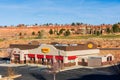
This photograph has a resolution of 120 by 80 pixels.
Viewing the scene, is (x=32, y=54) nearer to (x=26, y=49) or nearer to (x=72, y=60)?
(x=26, y=49)

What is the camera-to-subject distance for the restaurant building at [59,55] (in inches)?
2672

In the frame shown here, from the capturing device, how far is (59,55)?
68.1 m

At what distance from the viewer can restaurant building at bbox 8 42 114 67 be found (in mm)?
67875

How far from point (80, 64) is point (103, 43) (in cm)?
3497

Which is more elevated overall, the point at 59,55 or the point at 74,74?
the point at 59,55

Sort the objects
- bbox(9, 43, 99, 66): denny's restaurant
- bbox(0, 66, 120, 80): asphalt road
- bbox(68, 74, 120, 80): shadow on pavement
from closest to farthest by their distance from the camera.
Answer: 1. bbox(68, 74, 120, 80): shadow on pavement
2. bbox(0, 66, 120, 80): asphalt road
3. bbox(9, 43, 99, 66): denny's restaurant

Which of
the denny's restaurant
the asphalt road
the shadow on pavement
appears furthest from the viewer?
the denny's restaurant

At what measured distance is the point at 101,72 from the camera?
59625 mm

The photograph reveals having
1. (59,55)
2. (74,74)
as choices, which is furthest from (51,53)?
(74,74)

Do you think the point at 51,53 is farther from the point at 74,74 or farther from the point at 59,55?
the point at 74,74

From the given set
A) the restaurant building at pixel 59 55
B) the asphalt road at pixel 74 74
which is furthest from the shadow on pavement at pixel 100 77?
the restaurant building at pixel 59 55

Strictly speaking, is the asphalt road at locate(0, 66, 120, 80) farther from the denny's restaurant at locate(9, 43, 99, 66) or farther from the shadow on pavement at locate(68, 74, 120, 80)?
the denny's restaurant at locate(9, 43, 99, 66)

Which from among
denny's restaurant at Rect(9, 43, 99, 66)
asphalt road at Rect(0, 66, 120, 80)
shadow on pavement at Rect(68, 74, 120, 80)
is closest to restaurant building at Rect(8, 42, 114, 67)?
denny's restaurant at Rect(9, 43, 99, 66)

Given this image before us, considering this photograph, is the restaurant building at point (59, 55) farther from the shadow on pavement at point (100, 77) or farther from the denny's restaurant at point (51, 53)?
the shadow on pavement at point (100, 77)
